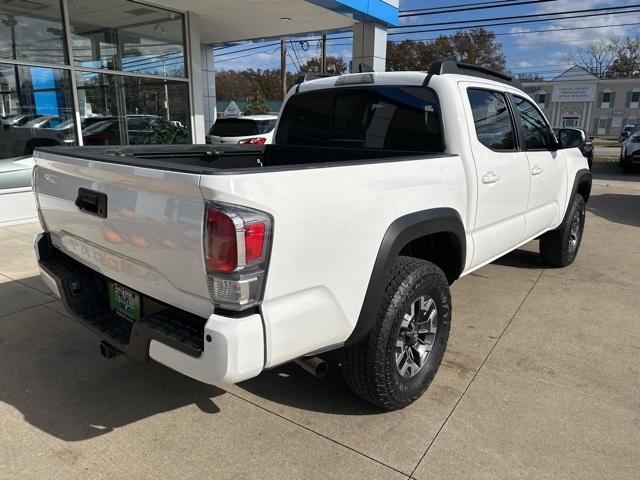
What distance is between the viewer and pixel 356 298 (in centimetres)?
232

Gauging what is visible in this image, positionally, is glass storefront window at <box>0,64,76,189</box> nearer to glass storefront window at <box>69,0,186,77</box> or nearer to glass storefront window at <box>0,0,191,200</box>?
glass storefront window at <box>0,0,191,200</box>

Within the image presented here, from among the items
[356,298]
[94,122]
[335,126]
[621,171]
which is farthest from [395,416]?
[621,171]

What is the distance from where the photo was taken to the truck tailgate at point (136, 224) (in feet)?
6.35

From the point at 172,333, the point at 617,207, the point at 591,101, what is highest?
the point at 591,101

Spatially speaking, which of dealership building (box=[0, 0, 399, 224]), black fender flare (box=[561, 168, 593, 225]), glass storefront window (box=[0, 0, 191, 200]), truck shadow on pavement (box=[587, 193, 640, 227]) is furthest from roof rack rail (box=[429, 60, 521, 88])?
glass storefront window (box=[0, 0, 191, 200])

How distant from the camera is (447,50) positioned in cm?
5334

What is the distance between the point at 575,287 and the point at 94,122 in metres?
8.25

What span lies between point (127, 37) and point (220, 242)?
31.3ft

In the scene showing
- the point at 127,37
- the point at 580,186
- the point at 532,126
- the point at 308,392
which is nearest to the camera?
the point at 308,392

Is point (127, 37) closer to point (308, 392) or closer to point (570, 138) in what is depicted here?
point (570, 138)

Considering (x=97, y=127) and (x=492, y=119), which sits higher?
(x=492, y=119)

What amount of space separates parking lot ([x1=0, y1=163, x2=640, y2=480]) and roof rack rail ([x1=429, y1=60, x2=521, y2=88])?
1.94 metres

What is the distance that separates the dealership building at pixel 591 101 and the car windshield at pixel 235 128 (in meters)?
57.4

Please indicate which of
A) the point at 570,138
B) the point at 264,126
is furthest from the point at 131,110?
the point at 570,138
